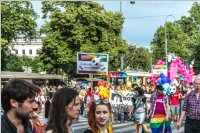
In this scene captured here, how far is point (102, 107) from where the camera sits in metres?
4.46

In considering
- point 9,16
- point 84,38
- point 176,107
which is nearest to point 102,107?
point 176,107

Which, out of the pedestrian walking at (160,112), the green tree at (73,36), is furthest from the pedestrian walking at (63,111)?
the green tree at (73,36)

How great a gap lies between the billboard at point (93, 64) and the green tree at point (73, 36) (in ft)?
83.1

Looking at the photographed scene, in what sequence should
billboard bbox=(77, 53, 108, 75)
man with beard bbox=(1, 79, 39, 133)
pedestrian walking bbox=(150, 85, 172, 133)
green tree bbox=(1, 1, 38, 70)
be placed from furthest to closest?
green tree bbox=(1, 1, 38, 70) → billboard bbox=(77, 53, 108, 75) → pedestrian walking bbox=(150, 85, 172, 133) → man with beard bbox=(1, 79, 39, 133)

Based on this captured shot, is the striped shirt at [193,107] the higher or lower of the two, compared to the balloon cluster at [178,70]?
lower

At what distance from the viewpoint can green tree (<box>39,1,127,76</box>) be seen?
50781 mm

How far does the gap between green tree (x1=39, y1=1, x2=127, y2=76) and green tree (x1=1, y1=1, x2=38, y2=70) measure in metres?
2.63

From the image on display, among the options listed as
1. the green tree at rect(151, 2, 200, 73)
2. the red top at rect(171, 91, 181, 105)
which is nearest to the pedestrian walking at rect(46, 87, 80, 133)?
the red top at rect(171, 91, 181, 105)

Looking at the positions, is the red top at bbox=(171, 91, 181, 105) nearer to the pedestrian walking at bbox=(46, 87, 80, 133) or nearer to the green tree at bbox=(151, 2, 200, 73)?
the pedestrian walking at bbox=(46, 87, 80, 133)

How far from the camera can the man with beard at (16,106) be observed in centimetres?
356

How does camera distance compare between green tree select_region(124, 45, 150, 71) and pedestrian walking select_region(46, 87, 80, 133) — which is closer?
pedestrian walking select_region(46, 87, 80, 133)

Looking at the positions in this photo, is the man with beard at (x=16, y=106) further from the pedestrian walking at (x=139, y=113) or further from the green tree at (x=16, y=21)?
the green tree at (x=16, y=21)

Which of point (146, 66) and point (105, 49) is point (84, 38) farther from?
point (146, 66)

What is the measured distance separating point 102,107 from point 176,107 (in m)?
16.0
